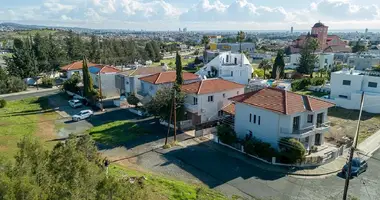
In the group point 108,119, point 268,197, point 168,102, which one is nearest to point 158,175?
point 268,197

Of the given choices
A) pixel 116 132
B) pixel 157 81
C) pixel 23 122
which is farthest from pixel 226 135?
pixel 23 122

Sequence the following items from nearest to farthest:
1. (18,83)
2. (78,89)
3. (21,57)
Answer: (78,89) → (18,83) → (21,57)

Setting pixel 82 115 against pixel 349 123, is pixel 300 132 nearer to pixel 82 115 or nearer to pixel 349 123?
pixel 349 123

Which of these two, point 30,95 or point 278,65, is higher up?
point 278,65

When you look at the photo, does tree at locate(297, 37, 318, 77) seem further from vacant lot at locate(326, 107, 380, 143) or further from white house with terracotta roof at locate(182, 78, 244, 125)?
white house with terracotta roof at locate(182, 78, 244, 125)

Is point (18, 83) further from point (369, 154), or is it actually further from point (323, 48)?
point (323, 48)

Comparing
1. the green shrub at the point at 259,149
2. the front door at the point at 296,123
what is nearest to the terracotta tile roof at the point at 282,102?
the front door at the point at 296,123

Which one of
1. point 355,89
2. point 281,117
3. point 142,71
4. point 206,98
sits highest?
point 142,71
